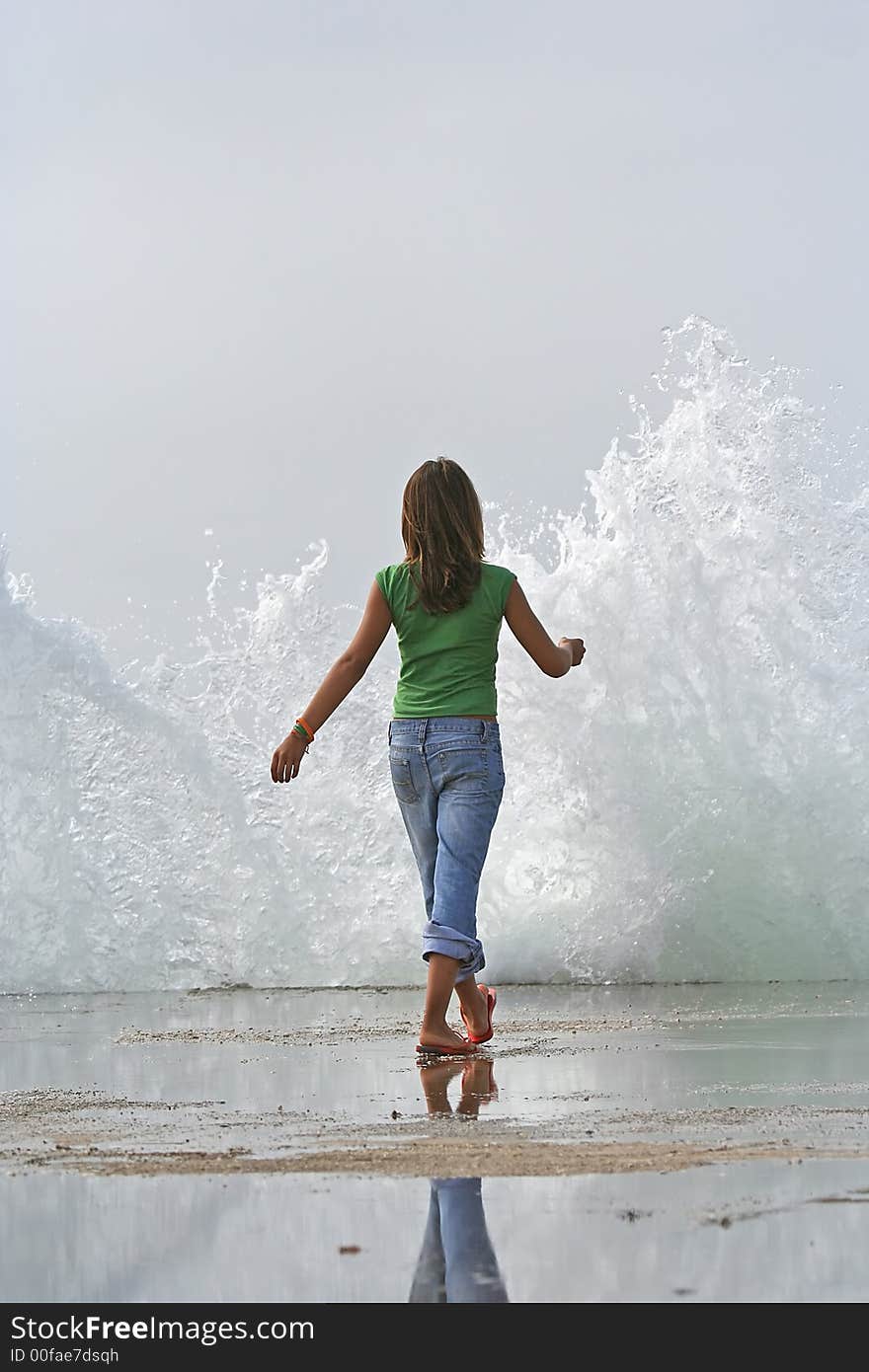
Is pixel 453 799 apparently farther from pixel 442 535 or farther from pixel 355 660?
pixel 442 535

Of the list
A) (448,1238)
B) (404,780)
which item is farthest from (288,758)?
(448,1238)

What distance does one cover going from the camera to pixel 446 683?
17.1 feet

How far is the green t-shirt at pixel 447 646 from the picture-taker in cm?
522

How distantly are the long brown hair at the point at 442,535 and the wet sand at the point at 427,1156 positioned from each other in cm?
138

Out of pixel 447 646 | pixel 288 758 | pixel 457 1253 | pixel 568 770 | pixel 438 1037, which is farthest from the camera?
pixel 568 770

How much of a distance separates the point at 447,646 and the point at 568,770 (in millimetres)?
4011

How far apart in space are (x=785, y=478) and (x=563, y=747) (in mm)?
1908

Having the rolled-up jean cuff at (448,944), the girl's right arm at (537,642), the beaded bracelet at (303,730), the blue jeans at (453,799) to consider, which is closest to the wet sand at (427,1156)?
the rolled-up jean cuff at (448,944)

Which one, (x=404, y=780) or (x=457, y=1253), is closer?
(x=457, y=1253)

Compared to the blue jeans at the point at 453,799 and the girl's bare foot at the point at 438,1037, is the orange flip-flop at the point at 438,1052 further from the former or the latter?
the blue jeans at the point at 453,799

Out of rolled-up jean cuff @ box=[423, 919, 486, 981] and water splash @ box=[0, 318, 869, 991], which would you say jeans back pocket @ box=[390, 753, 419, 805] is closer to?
rolled-up jean cuff @ box=[423, 919, 486, 981]

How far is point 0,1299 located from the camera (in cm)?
219
